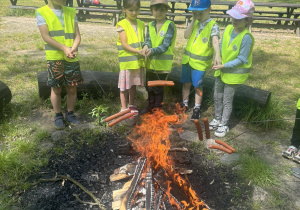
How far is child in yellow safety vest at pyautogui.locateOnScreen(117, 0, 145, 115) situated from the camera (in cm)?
402

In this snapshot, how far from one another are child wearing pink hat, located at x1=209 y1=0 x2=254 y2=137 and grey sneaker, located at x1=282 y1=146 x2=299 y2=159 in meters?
0.95

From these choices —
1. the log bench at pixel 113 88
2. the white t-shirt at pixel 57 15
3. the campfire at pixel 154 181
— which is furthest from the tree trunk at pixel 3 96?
the campfire at pixel 154 181

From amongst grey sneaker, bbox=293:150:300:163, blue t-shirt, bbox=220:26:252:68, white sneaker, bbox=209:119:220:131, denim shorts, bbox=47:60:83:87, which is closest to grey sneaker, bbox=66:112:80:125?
denim shorts, bbox=47:60:83:87

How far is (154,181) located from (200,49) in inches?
93.7

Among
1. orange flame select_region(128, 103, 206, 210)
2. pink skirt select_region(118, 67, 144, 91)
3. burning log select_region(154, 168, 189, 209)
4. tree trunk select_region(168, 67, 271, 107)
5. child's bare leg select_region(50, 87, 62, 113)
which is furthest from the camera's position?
tree trunk select_region(168, 67, 271, 107)

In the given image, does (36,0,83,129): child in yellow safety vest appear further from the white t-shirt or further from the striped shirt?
the striped shirt

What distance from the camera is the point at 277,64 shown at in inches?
320

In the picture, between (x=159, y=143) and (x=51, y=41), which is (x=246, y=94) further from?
(x=51, y=41)

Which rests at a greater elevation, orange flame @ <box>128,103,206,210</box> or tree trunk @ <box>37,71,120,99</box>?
tree trunk @ <box>37,71,120,99</box>

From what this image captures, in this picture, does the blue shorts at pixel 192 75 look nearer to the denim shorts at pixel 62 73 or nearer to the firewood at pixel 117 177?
the denim shorts at pixel 62 73

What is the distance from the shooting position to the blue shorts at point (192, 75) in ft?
14.4

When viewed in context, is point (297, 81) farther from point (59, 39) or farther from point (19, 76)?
point (19, 76)

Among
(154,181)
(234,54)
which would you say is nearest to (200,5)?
(234,54)

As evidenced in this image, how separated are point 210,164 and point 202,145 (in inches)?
18.1
